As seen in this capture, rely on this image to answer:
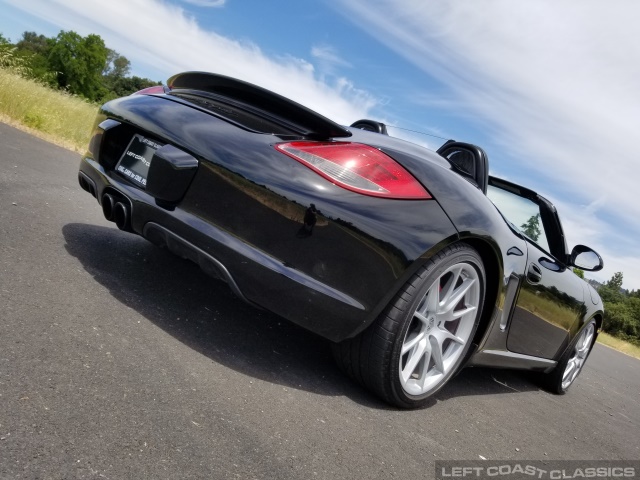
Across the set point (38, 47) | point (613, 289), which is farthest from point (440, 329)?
point (38, 47)

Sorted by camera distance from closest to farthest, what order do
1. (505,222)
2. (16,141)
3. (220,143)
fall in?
(220,143) < (505,222) < (16,141)

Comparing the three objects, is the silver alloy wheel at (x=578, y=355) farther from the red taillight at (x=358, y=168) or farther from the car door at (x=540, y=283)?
the red taillight at (x=358, y=168)

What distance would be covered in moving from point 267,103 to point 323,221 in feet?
2.41

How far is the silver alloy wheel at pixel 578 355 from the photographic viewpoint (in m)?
4.47

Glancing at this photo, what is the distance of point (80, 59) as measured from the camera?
70.8 m

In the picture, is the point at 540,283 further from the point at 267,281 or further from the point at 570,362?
the point at 267,281

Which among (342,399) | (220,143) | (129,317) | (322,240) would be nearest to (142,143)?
(220,143)

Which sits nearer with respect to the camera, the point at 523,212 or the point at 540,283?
the point at 540,283

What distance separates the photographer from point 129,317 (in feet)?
7.86

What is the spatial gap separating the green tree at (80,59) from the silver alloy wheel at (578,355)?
74.0 meters

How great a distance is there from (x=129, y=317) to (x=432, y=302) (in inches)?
53.1

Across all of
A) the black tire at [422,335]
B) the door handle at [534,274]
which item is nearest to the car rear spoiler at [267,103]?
the black tire at [422,335]

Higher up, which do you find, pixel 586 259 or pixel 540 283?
pixel 586 259

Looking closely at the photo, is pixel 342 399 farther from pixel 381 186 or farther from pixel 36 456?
pixel 36 456
